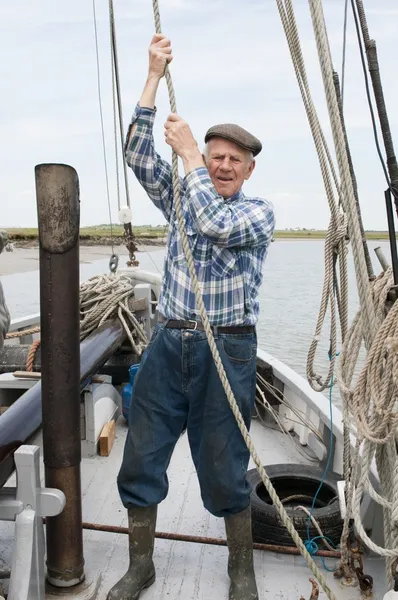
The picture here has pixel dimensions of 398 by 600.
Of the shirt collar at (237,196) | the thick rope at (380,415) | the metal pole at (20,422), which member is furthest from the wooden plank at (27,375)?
the thick rope at (380,415)

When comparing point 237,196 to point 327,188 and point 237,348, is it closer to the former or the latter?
point 327,188

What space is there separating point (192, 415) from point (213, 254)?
65cm

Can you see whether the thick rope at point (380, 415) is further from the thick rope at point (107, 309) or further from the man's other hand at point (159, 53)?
the thick rope at point (107, 309)

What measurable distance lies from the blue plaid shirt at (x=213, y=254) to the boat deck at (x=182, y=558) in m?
1.15

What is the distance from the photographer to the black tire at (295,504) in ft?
9.42

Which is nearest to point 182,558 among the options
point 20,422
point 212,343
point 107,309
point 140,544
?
point 140,544

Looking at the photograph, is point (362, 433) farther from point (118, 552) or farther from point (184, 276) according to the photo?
point (118, 552)

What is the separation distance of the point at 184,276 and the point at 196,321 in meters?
0.18

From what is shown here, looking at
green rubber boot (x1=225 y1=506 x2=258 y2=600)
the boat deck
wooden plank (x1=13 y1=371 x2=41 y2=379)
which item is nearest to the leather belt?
green rubber boot (x1=225 y1=506 x2=258 y2=600)

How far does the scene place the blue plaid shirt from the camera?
228 cm

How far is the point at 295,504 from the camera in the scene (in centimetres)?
326

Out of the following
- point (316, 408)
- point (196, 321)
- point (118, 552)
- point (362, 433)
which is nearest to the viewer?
point (362, 433)

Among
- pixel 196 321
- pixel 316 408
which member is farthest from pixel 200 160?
pixel 316 408

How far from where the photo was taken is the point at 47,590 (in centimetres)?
Answer: 241
